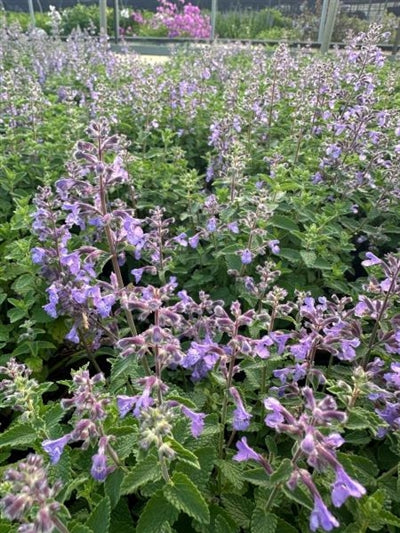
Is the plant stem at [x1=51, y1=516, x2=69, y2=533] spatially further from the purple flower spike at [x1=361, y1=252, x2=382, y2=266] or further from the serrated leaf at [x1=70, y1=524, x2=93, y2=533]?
the purple flower spike at [x1=361, y1=252, x2=382, y2=266]

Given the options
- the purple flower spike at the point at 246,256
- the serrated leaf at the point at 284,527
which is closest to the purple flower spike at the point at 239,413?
the serrated leaf at the point at 284,527

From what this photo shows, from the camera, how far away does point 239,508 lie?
6.90 ft

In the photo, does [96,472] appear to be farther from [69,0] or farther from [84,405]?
[69,0]

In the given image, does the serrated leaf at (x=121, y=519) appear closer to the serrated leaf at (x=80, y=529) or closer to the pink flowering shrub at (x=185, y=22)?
the serrated leaf at (x=80, y=529)

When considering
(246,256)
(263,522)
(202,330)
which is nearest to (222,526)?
(263,522)

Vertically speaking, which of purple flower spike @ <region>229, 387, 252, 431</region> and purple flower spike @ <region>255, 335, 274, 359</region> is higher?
purple flower spike @ <region>255, 335, 274, 359</region>

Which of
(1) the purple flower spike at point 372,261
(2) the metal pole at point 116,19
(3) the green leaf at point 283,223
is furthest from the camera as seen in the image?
(2) the metal pole at point 116,19

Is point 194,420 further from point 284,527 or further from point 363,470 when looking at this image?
point 363,470

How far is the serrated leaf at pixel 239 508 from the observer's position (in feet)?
6.72

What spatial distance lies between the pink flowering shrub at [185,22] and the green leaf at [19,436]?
20502 millimetres

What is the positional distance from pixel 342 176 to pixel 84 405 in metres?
3.49

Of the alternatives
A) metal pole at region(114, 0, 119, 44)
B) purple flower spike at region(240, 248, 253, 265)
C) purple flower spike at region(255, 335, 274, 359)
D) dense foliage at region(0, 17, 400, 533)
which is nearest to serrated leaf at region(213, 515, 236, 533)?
dense foliage at region(0, 17, 400, 533)

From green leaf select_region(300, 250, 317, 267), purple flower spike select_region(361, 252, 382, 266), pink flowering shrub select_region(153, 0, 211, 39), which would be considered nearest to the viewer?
purple flower spike select_region(361, 252, 382, 266)

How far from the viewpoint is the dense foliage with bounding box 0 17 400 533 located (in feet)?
5.76
